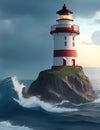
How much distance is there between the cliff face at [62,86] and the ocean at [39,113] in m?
0.99

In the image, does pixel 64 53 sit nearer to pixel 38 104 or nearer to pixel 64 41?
pixel 64 41

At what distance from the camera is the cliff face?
5203cm

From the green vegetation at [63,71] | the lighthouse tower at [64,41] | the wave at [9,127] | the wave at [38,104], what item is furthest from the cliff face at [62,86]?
the wave at [9,127]

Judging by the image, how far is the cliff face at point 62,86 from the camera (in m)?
52.0

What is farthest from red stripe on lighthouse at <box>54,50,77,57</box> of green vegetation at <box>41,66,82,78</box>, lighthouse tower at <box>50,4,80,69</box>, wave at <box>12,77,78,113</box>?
wave at <box>12,77,78,113</box>

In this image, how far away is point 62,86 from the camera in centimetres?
5228

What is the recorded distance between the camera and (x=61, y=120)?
1580 inches

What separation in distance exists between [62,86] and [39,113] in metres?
8.16

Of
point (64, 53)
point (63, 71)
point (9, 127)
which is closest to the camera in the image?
point (9, 127)

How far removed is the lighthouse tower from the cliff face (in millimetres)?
1604

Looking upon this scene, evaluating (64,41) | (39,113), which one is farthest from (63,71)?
(39,113)

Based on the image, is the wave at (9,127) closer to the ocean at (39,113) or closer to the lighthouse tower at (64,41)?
the ocean at (39,113)

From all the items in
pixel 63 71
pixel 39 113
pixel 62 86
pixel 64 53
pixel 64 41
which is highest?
pixel 64 41

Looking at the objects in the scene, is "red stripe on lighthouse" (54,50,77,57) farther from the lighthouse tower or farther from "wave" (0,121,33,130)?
"wave" (0,121,33,130)
